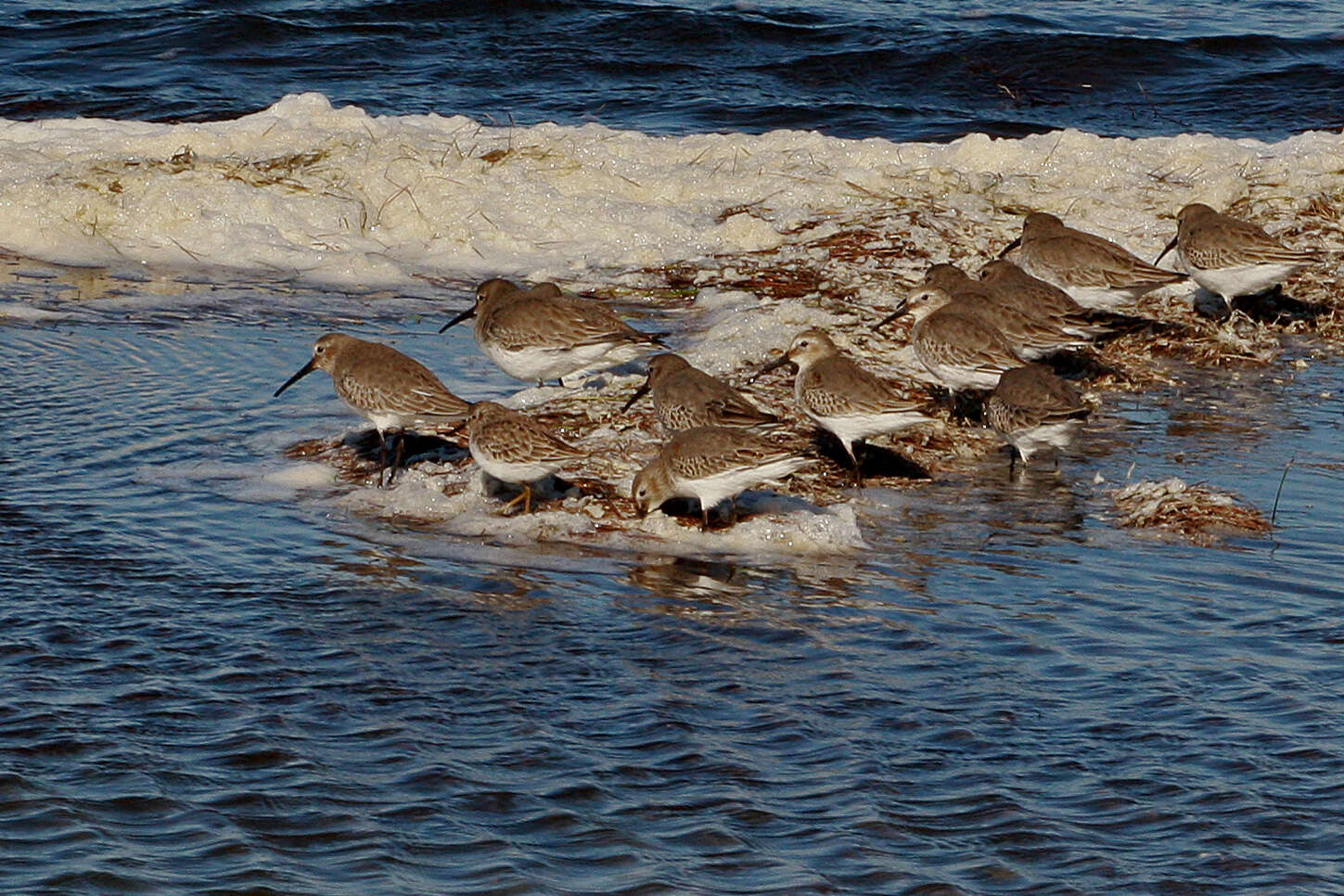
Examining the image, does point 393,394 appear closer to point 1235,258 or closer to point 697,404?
point 697,404

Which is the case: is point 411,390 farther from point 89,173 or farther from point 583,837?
point 89,173

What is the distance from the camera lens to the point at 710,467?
8.51 meters

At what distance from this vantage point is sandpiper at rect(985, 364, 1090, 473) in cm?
954

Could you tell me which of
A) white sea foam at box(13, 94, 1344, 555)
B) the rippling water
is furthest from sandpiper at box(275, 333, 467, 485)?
white sea foam at box(13, 94, 1344, 555)

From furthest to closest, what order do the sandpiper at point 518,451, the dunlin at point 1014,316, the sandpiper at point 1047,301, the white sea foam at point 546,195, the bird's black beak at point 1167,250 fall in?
1. the white sea foam at point 546,195
2. the bird's black beak at point 1167,250
3. the sandpiper at point 1047,301
4. the dunlin at point 1014,316
5. the sandpiper at point 518,451

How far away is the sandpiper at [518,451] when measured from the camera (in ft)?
28.3

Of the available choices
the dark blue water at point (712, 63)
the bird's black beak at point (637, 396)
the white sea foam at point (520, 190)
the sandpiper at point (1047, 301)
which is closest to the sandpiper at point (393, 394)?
the bird's black beak at point (637, 396)

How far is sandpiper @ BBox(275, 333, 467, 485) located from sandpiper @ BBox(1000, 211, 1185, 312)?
457 centimetres

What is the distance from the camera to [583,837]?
18.5 ft

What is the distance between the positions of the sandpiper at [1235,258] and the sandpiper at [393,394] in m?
5.58

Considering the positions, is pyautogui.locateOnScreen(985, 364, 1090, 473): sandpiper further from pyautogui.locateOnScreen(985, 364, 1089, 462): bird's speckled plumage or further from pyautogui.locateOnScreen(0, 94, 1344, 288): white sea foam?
pyautogui.locateOnScreen(0, 94, 1344, 288): white sea foam

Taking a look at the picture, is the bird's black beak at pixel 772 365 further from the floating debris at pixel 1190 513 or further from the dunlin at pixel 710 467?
the floating debris at pixel 1190 513

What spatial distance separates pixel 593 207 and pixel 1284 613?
8314 millimetres

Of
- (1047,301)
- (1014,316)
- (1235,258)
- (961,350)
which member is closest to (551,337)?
(961,350)
